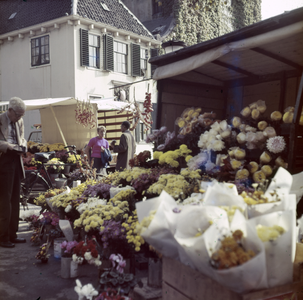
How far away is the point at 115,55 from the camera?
1766 centimetres

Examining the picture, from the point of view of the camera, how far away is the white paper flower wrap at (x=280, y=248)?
6.10 ft

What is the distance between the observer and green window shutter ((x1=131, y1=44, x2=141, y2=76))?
1819 centimetres

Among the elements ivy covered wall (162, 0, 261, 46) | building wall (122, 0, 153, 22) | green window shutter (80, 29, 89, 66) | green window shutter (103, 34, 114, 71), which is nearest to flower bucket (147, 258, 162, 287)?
green window shutter (80, 29, 89, 66)

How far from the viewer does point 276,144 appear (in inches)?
145

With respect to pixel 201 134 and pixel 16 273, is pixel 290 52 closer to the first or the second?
pixel 201 134

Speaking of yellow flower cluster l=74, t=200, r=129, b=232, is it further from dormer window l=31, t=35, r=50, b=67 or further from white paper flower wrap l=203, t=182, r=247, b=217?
dormer window l=31, t=35, r=50, b=67

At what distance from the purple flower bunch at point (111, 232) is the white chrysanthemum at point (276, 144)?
6.00 ft

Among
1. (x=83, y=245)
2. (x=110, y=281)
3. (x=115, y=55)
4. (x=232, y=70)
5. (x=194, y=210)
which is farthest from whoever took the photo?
(x=115, y=55)

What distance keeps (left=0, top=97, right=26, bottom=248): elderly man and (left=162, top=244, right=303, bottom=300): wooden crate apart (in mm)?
3144

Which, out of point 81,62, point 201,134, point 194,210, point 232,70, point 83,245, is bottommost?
point 83,245

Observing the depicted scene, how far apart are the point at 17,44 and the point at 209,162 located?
16.7 metres

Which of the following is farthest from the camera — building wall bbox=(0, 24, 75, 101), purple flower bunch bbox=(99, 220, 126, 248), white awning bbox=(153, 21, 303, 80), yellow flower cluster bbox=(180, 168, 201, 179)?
building wall bbox=(0, 24, 75, 101)

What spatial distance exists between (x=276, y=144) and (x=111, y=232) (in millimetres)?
2003

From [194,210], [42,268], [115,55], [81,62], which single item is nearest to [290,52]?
[194,210]
